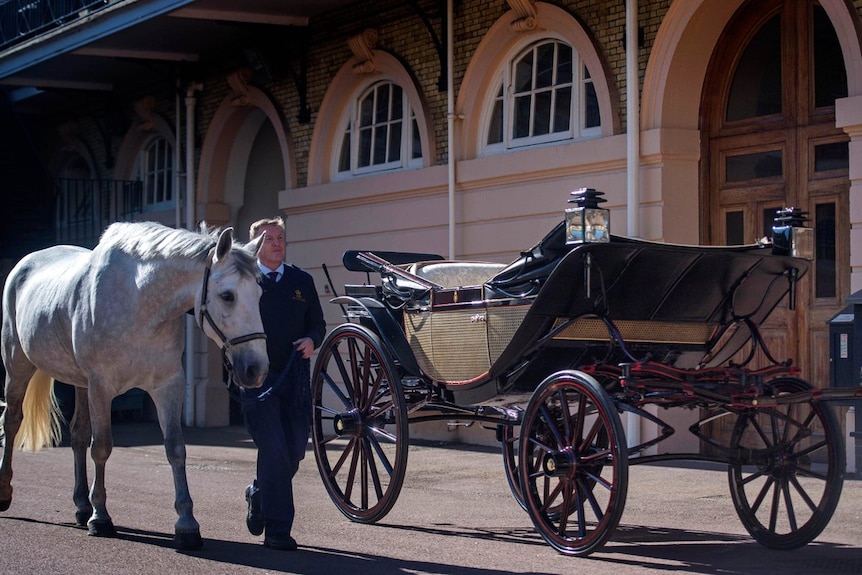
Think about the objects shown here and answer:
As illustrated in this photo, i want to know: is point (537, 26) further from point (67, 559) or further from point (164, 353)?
point (67, 559)

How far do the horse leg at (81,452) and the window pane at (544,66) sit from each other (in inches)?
248

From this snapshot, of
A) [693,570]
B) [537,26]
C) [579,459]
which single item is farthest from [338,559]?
[537,26]

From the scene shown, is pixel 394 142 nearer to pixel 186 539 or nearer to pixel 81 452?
pixel 81 452

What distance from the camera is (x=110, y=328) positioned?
6.98m

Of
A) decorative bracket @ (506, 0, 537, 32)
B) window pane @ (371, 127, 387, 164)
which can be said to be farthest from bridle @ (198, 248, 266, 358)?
window pane @ (371, 127, 387, 164)

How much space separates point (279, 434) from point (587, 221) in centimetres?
215

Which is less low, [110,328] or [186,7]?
[186,7]

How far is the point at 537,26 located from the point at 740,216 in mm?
2906

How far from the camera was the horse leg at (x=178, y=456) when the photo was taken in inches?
261

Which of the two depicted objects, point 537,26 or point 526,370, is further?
point 537,26

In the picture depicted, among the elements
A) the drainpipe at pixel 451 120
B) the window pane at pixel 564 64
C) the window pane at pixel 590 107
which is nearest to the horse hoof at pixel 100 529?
the drainpipe at pixel 451 120

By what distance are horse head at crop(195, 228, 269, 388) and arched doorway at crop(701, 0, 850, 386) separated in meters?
5.57

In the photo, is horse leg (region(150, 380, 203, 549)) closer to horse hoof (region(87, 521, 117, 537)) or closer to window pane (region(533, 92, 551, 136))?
horse hoof (region(87, 521, 117, 537))

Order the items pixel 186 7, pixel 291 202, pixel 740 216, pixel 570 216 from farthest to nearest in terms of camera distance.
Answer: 1. pixel 291 202
2. pixel 186 7
3. pixel 740 216
4. pixel 570 216
